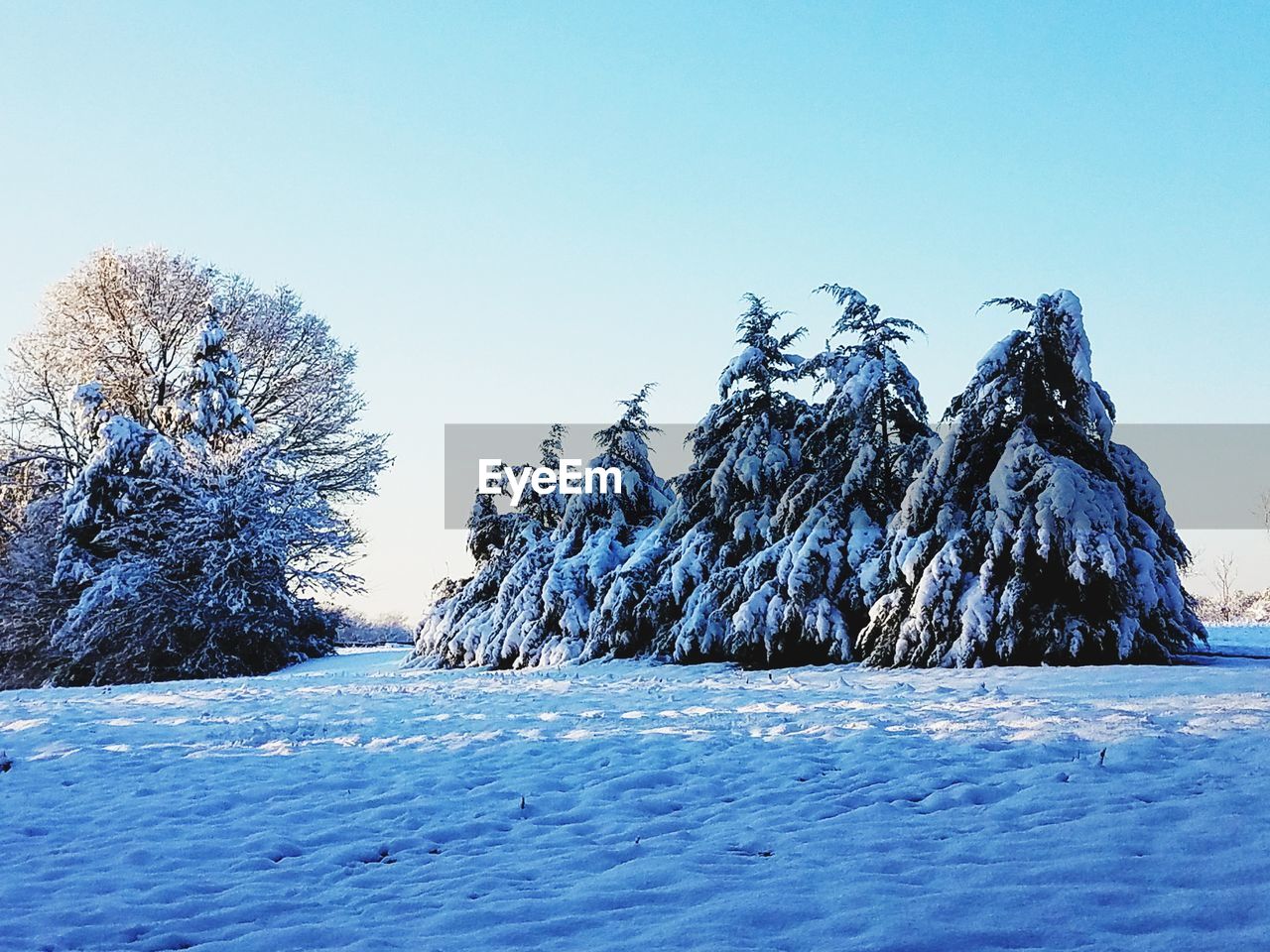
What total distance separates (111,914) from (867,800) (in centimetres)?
416

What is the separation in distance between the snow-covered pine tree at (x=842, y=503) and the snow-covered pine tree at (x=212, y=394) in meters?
18.8

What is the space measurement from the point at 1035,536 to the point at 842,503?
3.63m

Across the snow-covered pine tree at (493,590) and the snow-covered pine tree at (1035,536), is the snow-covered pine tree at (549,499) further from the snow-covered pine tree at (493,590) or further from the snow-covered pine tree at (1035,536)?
the snow-covered pine tree at (1035,536)

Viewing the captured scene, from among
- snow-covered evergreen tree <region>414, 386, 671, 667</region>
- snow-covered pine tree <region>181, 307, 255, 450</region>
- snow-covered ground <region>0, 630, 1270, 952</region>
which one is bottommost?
snow-covered ground <region>0, 630, 1270, 952</region>

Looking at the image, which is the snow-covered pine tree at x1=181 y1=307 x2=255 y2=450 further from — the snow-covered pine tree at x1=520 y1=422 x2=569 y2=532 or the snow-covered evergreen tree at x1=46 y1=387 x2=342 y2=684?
the snow-covered pine tree at x1=520 y1=422 x2=569 y2=532

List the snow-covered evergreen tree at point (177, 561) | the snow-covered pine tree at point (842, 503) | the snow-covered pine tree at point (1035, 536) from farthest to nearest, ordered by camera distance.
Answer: the snow-covered evergreen tree at point (177, 561), the snow-covered pine tree at point (842, 503), the snow-covered pine tree at point (1035, 536)

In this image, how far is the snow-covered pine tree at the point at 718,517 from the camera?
15.5m

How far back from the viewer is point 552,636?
1850 centimetres

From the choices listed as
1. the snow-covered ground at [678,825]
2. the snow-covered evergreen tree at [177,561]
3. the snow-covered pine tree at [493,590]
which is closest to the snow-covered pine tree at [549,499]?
the snow-covered pine tree at [493,590]

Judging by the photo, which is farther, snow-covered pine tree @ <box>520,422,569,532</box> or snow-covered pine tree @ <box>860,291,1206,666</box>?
snow-covered pine tree @ <box>520,422,569,532</box>

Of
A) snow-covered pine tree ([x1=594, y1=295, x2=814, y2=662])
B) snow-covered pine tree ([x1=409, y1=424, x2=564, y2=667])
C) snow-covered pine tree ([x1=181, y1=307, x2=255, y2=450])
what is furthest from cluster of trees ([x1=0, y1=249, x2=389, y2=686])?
snow-covered pine tree ([x1=594, y1=295, x2=814, y2=662])

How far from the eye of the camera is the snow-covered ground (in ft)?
12.5

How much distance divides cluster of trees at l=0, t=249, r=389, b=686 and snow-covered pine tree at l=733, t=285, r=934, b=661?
50.7ft

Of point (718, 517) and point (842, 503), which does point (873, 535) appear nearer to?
point (842, 503)
